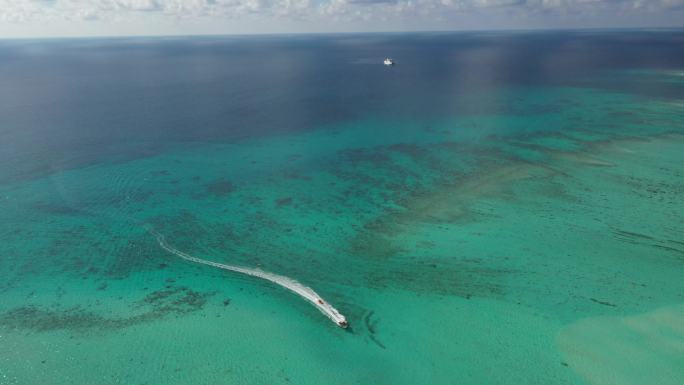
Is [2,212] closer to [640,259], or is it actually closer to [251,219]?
[251,219]

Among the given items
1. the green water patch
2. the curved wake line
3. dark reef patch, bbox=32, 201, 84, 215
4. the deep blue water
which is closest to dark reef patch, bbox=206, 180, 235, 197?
the curved wake line

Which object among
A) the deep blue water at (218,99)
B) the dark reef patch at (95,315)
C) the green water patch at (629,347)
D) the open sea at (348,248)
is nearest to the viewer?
the green water patch at (629,347)

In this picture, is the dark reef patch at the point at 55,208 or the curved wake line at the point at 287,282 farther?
the dark reef patch at the point at 55,208

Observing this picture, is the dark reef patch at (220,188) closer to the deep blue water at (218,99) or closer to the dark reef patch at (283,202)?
the dark reef patch at (283,202)

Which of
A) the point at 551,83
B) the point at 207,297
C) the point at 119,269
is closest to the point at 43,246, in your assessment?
the point at 119,269

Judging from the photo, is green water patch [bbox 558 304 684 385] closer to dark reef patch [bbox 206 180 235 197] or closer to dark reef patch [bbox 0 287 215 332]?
dark reef patch [bbox 0 287 215 332]

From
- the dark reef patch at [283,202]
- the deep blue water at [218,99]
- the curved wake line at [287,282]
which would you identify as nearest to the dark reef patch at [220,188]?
the dark reef patch at [283,202]
